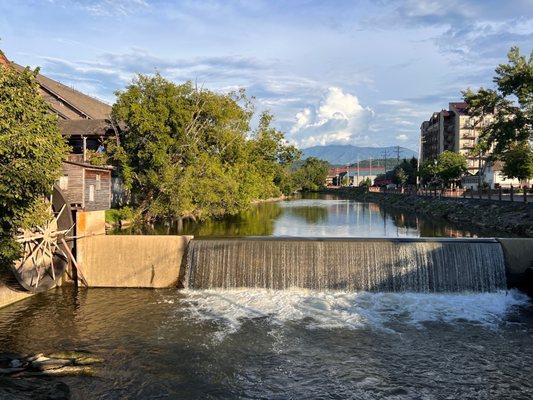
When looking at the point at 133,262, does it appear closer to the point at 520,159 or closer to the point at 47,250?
the point at 47,250

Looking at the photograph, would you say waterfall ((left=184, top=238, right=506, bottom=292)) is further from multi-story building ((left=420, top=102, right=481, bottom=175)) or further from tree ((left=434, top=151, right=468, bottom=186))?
multi-story building ((left=420, top=102, right=481, bottom=175))

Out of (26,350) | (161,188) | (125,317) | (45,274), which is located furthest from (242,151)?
(26,350)

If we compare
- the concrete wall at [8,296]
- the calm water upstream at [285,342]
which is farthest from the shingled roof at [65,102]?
the calm water upstream at [285,342]

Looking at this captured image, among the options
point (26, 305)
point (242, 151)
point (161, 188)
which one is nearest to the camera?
point (26, 305)

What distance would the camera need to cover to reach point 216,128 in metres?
43.2

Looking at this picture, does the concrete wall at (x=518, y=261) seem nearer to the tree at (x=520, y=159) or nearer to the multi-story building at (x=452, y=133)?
the tree at (x=520, y=159)

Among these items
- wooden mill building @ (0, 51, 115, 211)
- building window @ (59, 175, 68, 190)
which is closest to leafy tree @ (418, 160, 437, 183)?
wooden mill building @ (0, 51, 115, 211)

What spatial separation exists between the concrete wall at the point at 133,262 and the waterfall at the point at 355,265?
0.82 m

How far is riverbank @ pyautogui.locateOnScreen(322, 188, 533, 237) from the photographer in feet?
113

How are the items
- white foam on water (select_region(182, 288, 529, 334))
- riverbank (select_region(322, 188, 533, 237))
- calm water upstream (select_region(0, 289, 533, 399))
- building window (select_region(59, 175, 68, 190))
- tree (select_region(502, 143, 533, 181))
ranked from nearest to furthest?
1. calm water upstream (select_region(0, 289, 533, 399))
2. white foam on water (select_region(182, 288, 529, 334))
3. building window (select_region(59, 175, 68, 190))
4. riverbank (select_region(322, 188, 533, 237))
5. tree (select_region(502, 143, 533, 181))

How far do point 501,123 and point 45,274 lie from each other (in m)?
33.9

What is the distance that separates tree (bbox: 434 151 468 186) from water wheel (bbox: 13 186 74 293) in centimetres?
6867

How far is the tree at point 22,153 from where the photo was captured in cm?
1280

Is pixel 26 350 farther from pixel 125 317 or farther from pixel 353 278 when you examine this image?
pixel 353 278
